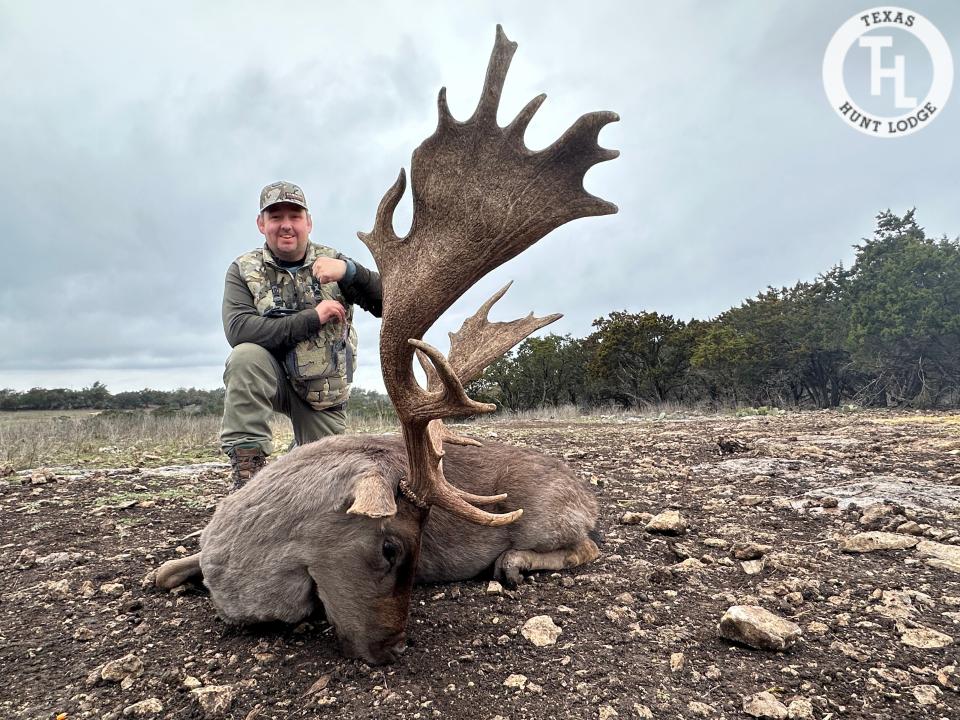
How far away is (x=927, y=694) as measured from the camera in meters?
2.12

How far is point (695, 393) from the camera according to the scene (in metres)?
27.7

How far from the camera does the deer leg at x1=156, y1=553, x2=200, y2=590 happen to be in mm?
3340

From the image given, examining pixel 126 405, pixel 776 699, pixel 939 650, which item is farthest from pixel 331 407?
pixel 126 405

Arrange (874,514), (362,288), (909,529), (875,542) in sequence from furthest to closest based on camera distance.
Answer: (362,288)
(874,514)
(909,529)
(875,542)

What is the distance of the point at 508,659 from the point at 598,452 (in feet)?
18.9

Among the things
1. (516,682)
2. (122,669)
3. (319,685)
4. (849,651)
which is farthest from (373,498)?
(849,651)

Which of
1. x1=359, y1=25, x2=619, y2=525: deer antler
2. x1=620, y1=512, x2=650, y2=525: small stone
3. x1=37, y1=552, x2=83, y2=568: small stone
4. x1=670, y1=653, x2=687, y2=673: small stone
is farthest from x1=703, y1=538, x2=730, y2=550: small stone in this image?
x1=37, y1=552, x2=83, y2=568: small stone

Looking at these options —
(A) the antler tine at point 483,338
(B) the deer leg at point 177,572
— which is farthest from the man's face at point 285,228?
(B) the deer leg at point 177,572

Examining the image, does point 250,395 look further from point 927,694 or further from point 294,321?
point 927,694

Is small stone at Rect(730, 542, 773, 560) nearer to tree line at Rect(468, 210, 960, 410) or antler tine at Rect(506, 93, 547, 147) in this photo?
antler tine at Rect(506, 93, 547, 147)

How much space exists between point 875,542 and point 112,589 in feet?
15.0

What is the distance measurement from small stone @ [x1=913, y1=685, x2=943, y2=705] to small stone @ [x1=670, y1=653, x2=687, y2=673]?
0.81 metres

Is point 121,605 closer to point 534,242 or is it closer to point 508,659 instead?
point 508,659

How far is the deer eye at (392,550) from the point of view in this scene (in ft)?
8.78
